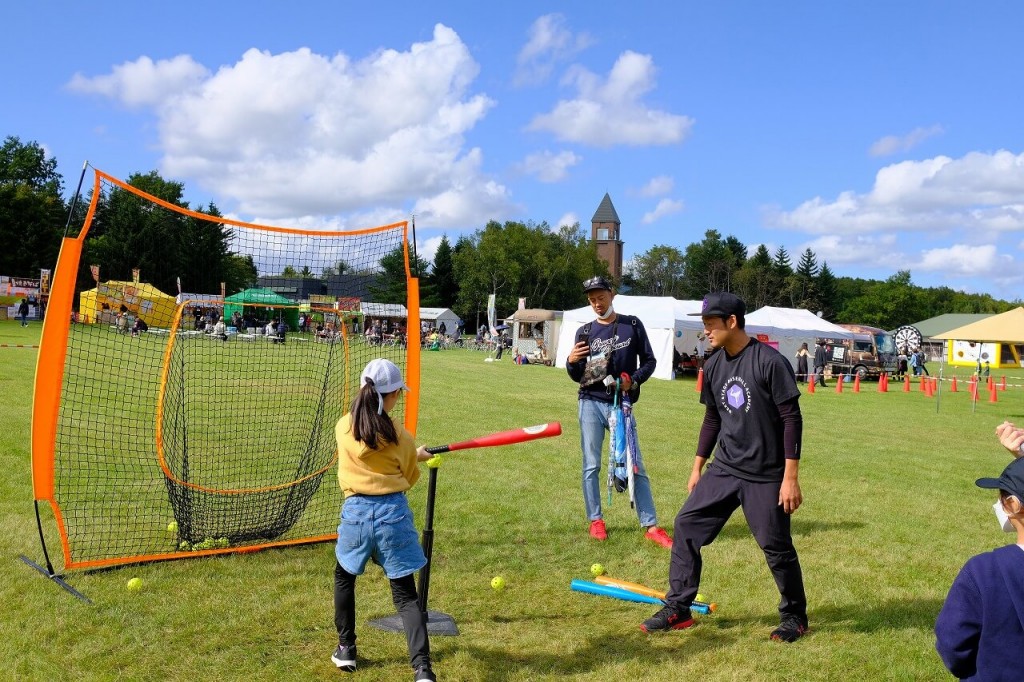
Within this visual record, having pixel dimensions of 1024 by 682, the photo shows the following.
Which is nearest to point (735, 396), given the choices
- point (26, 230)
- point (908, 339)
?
point (908, 339)

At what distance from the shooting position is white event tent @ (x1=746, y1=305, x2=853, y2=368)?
104 ft

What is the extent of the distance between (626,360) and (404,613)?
10.7ft

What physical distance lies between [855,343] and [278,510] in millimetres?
35877

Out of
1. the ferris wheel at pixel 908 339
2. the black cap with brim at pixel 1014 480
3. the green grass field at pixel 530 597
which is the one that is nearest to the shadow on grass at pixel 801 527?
the green grass field at pixel 530 597

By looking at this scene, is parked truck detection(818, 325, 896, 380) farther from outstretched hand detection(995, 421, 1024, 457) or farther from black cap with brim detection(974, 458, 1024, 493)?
black cap with brim detection(974, 458, 1024, 493)

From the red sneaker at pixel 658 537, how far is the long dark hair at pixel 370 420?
345 centimetres

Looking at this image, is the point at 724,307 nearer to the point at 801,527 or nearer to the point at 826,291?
the point at 801,527

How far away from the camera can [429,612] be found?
490 centimetres

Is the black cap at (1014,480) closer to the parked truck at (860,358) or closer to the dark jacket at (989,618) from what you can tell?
the dark jacket at (989,618)

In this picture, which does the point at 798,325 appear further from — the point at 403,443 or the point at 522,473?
the point at 403,443

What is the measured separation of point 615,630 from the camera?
4730 mm

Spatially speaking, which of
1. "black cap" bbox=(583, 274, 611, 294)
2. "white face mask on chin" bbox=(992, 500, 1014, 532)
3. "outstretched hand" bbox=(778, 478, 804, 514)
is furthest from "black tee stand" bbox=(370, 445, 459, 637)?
"white face mask on chin" bbox=(992, 500, 1014, 532)

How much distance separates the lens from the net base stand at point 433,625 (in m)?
4.60

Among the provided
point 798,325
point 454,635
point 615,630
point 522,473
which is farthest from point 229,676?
point 798,325
